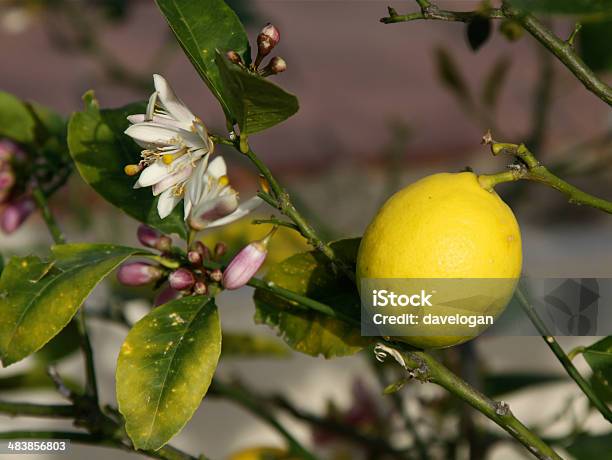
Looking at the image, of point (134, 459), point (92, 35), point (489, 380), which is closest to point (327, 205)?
point (92, 35)

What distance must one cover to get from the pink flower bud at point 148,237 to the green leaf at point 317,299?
0.06 meters

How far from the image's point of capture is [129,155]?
1.59 feet

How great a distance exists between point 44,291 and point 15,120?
0.77 ft

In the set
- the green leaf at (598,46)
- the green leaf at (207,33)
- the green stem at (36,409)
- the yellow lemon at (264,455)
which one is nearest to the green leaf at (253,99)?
the green leaf at (207,33)

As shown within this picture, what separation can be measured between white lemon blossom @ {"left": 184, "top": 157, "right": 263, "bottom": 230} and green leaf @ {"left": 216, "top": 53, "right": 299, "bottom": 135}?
1.5 inches

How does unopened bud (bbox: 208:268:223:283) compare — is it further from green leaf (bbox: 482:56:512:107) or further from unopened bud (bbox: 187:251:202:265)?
green leaf (bbox: 482:56:512:107)

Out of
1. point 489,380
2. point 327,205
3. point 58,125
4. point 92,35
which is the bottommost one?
point 327,205

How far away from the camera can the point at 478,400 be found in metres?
0.39

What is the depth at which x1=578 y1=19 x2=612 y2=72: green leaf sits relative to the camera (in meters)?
0.60

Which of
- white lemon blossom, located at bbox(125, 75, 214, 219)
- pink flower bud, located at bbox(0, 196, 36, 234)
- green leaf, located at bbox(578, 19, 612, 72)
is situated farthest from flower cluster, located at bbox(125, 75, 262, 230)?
green leaf, located at bbox(578, 19, 612, 72)

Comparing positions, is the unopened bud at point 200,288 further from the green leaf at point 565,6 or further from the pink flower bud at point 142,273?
the green leaf at point 565,6

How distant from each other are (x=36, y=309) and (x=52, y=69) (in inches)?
99.5

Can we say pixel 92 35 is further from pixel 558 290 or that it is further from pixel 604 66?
pixel 558 290

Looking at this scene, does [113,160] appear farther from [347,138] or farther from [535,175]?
[347,138]
